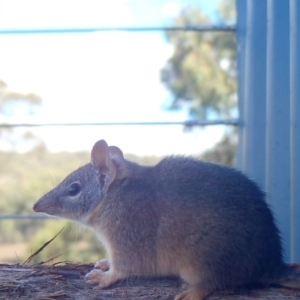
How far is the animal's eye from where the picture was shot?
14.5ft

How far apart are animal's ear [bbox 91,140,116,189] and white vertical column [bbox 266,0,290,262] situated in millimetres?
1552

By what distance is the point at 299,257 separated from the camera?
16.4 feet

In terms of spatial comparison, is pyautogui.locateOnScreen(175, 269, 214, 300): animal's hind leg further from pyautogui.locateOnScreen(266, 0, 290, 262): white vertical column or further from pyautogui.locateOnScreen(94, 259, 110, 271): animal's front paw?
pyautogui.locateOnScreen(266, 0, 290, 262): white vertical column

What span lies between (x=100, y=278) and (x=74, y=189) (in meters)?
0.76

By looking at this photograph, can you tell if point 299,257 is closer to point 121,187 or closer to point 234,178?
point 234,178

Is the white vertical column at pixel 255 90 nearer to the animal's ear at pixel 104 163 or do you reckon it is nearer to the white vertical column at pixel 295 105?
the white vertical column at pixel 295 105

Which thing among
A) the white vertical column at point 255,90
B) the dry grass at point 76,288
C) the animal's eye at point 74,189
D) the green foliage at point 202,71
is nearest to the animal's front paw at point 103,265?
the dry grass at point 76,288

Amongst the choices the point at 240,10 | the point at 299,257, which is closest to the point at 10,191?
the point at 240,10

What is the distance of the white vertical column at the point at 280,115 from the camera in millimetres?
5109

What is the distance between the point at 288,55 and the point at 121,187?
1922mm

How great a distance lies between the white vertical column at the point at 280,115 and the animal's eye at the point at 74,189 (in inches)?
66.9

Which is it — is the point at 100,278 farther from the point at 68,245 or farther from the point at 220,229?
the point at 68,245

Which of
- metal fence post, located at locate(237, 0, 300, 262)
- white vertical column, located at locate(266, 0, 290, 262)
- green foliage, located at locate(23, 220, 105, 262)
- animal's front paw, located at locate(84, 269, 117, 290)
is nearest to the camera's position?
animal's front paw, located at locate(84, 269, 117, 290)

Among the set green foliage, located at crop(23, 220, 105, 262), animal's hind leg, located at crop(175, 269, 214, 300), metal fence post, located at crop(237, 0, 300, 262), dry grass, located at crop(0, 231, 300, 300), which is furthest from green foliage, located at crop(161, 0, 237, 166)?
animal's hind leg, located at crop(175, 269, 214, 300)
